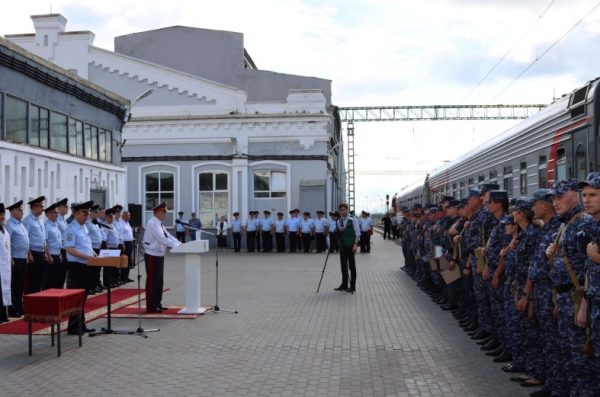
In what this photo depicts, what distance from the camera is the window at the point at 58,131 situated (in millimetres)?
16625

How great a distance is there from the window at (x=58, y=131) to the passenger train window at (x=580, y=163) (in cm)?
1214

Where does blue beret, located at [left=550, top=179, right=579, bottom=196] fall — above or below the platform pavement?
above

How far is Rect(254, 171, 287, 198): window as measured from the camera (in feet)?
103

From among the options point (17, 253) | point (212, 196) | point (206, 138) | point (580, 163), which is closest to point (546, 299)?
point (580, 163)

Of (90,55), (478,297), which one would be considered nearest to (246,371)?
(478,297)

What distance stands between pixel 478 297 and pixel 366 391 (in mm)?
2771

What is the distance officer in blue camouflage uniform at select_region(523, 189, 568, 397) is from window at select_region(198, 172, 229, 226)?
25.9 m

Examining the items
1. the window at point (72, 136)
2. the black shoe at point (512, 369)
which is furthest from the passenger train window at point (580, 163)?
the window at point (72, 136)

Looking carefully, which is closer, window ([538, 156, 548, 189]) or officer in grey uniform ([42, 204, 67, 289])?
officer in grey uniform ([42, 204, 67, 289])

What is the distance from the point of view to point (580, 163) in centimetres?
1021

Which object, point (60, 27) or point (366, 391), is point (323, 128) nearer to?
point (60, 27)

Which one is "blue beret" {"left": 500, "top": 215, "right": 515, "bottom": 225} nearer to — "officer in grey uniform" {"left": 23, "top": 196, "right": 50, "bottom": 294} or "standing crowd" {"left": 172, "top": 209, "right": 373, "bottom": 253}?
"officer in grey uniform" {"left": 23, "top": 196, "right": 50, "bottom": 294}

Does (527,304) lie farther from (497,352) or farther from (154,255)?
(154,255)

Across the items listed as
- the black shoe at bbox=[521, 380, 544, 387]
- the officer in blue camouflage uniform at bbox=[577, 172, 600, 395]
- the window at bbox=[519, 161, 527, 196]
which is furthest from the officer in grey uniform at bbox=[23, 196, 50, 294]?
the officer in blue camouflage uniform at bbox=[577, 172, 600, 395]
